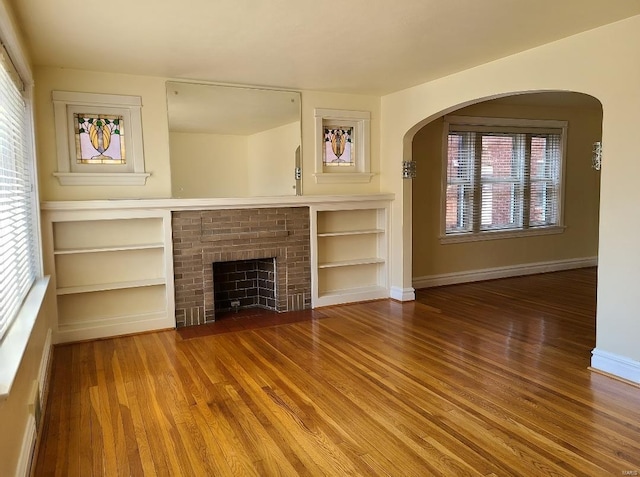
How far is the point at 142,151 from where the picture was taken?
183 inches

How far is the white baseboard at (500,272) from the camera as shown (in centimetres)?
648

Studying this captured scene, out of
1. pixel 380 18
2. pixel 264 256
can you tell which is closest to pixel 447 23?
pixel 380 18

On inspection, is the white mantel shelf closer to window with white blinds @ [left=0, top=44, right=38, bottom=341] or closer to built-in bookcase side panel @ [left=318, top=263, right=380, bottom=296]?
window with white blinds @ [left=0, top=44, right=38, bottom=341]

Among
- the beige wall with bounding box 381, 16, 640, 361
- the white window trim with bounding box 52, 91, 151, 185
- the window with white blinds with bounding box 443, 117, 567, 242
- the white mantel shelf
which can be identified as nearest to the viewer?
the beige wall with bounding box 381, 16, 640, 361

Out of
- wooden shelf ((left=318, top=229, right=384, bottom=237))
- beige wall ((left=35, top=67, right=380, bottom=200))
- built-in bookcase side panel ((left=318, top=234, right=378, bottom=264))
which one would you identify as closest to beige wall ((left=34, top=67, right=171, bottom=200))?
beige wall ((left=35, top=67, right=380, bottom=200))

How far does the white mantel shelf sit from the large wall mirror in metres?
0.15

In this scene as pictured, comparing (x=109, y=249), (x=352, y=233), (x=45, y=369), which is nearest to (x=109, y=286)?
(x=109, y=249)

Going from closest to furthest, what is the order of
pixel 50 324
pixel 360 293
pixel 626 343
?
pixel 626 343 → pixel 50 324 → pixel 360 293

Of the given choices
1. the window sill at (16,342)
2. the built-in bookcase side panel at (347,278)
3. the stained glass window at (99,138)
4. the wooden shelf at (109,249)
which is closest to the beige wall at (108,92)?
the stained glass window at (99,138)

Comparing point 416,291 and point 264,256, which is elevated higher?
point 264,256

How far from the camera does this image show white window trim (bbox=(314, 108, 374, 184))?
5.50 metres

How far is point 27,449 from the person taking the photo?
91.7 inches

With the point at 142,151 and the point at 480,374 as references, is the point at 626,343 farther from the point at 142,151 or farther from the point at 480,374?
the point at 142,151

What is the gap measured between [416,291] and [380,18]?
386cm
